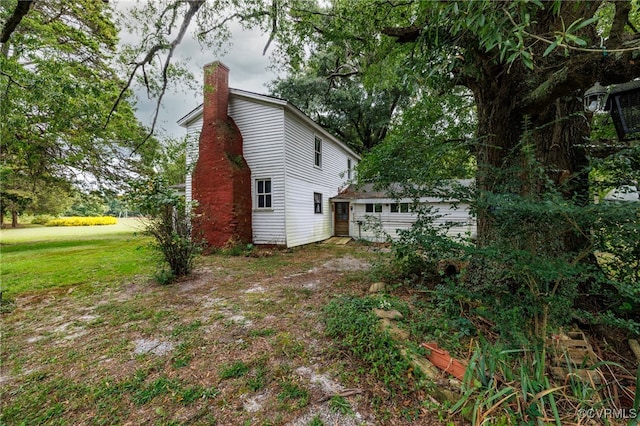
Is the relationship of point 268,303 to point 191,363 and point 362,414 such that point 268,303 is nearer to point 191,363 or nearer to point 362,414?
point 191,363

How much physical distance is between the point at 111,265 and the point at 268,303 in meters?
5.67

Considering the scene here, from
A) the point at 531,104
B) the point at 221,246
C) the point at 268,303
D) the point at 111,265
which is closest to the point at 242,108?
the point at 221,246

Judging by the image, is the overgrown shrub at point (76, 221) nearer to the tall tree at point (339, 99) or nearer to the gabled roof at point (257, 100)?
the gabled roof at point (257, 100)

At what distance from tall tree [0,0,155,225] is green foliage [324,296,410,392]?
630 cm

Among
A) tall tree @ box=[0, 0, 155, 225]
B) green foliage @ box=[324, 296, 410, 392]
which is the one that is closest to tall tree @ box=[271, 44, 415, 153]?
tall tree @ box=[0, 0, 155, 225]

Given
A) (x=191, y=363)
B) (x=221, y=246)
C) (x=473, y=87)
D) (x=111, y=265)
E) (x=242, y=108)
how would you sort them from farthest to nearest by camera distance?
(x=242, y=108) < (x=221, y=246) < (x=111, y=265) < (x=473, y=87) < (x=191, y=363)

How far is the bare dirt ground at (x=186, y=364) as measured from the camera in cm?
179

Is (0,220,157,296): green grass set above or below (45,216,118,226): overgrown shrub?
below

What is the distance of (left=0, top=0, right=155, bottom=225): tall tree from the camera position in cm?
505

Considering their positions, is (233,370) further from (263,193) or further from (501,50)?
(263,193)

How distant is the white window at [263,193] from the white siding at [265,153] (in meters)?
0.14

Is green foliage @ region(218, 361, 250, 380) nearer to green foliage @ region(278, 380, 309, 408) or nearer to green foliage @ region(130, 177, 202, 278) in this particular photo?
green foliage @ region(278, 380, 309, 408)

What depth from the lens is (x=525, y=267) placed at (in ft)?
6.24

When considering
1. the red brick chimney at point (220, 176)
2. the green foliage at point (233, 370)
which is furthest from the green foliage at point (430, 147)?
the red brick chimney at point (220, 176)
